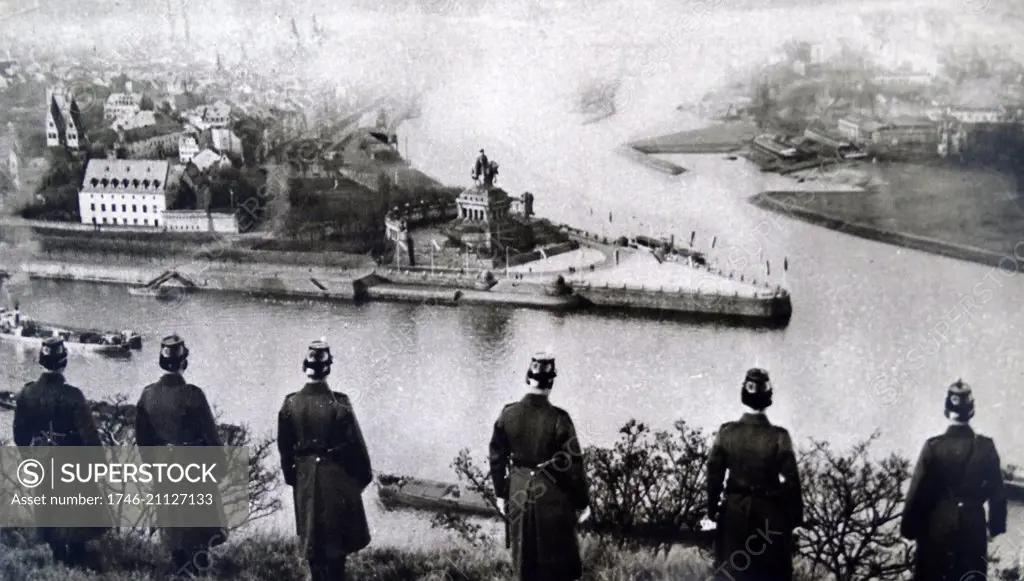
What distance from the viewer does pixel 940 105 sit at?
4.39 metres

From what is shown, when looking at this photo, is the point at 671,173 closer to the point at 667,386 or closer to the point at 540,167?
the point at 540,167

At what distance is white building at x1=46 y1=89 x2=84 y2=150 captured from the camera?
5059 millimetres

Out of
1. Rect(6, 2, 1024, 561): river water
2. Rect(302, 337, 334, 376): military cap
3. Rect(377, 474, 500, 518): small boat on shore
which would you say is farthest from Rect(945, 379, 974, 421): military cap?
Rect(302, 337, 334, 376): military cap

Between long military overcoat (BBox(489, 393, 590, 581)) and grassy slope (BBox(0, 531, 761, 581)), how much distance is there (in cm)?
34

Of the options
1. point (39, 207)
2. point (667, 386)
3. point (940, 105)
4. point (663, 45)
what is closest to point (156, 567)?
point (39, 207)

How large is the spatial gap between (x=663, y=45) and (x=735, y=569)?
2383 millimetres

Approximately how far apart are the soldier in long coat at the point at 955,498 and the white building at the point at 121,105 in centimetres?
422

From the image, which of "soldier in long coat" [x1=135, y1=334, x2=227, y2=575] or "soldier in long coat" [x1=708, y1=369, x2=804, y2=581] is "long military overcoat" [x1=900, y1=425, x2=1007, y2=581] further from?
"soldier in long coat" [x1=135, y1=334, x2=227, y2=575]

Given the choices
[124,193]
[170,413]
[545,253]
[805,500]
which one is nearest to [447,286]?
[545,253]

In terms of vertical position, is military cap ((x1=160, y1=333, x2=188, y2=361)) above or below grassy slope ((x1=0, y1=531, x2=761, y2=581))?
above

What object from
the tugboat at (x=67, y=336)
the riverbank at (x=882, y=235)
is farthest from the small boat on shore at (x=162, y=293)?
the riverbank at (x=882, y=235)

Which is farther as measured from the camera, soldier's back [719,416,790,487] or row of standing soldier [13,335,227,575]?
row of standing soldier [13,335,227,575]

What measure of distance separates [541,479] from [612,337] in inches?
33.8

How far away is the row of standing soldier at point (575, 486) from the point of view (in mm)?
3949
